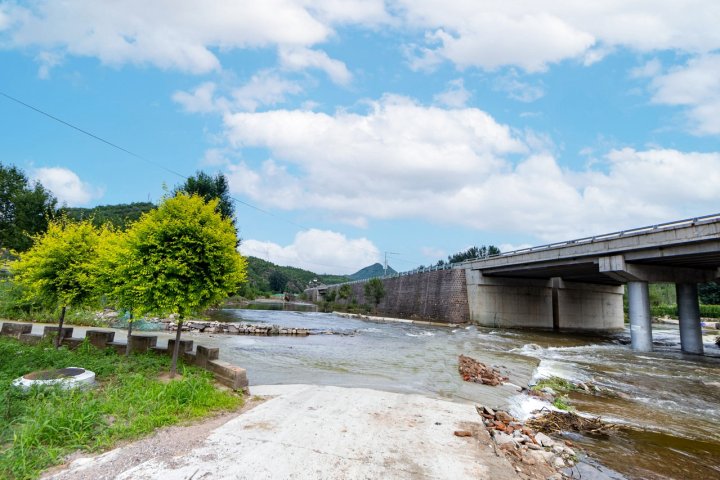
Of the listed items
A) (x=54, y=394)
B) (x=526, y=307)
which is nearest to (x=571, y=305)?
(x=526, y=307)

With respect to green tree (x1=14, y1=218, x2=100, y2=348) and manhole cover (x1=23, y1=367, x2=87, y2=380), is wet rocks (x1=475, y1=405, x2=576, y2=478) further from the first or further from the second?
green tree (x1=14, y1=218, x2=100, y2=348)

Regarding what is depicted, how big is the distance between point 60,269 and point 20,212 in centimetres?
3981

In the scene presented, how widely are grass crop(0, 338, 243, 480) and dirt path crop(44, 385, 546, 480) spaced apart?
36cm

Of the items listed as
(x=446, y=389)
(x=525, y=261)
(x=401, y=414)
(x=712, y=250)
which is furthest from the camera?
(x=525, y=261)

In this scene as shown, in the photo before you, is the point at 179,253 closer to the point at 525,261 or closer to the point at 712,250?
the point at 712,250

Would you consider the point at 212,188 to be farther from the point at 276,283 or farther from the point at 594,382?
the point at 276,283

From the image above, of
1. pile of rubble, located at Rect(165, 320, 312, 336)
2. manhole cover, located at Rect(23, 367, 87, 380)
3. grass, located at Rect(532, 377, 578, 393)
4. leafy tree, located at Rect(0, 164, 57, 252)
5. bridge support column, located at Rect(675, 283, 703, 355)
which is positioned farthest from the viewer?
leafy tree, located at Rect(0, 164, 57, 252)

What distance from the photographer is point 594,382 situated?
43.1ft

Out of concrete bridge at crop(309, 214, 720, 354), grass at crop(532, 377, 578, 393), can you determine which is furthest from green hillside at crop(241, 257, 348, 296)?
grass at crop(532, 377, 578, 393)

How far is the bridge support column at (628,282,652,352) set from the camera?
81.1ft

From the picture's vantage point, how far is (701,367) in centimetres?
1877

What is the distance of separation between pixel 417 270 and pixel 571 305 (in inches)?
768

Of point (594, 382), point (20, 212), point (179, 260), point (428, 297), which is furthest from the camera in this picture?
point (428, 297)

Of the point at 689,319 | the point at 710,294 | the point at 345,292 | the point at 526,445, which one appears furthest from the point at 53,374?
the point at 710,294
